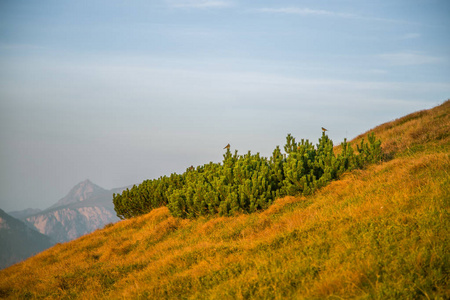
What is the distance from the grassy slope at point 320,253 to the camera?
5.09m

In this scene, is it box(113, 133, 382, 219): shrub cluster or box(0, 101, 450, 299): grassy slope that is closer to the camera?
box(0, 101, 450, 299): grassy slope

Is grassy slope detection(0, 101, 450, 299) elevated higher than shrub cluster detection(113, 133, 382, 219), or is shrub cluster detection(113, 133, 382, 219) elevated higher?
shrub cluster detection(113, 133, 382, 219)

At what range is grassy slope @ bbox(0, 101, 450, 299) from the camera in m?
5.09

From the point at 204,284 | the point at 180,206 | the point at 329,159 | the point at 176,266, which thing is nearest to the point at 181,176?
the point at 180,206

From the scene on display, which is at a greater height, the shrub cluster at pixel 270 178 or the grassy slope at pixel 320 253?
the shrub cluster at pixel 270 178

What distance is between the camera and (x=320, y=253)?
6465mm

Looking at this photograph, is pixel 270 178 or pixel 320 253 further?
pixel 270 178

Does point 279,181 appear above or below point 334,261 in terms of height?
above

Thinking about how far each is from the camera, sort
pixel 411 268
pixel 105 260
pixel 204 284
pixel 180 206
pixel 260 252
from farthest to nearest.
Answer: pixel 180 206 → pixel 105 260 → pixel 260 252 → pixel 204 284 → pixel 411 268

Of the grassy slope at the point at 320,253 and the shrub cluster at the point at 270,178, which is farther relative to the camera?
the shrub cluster at the point at 270,178

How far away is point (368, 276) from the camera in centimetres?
510

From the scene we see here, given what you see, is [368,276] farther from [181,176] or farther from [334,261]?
[181,176]

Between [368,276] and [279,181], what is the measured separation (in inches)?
359

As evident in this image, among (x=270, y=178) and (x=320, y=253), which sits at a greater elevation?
(x=270, y=178)
